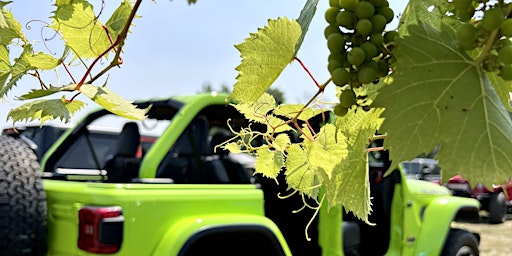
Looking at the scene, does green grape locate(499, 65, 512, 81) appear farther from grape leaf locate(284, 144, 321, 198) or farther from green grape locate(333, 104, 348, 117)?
grape leaf locate(284, 144, 321, 198)

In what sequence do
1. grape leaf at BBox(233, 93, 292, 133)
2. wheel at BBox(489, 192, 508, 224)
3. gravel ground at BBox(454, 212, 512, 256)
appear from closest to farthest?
1. grape leaf at BBox(233, 93, 292, 133)
2. gravel ground at BBox(454, 212, 512, 256)
3. wheel at BBox(489, 192, 508, 224)

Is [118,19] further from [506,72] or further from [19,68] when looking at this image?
[506,72]

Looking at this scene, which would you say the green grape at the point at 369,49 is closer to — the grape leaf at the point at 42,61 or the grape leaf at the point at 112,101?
the grape leaf at the point at 112,101

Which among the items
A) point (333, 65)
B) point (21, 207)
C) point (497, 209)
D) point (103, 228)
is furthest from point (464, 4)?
point (497, 209)

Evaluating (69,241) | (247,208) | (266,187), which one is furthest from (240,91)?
(266,187)

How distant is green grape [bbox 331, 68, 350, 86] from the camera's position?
1.55 feet

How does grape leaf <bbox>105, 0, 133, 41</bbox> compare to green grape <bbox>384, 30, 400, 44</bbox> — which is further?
grape leaf <bbox>105, 0, 133, 41</bbox>

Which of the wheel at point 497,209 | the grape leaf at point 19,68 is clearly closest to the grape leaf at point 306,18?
the grape leaf at point 19,68

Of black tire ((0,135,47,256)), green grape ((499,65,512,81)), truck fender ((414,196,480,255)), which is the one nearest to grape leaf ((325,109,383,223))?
green grape ((499,65,512,81))

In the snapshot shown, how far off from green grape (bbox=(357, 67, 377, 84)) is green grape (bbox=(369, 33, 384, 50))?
0.07 feet

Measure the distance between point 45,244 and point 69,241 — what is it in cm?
16

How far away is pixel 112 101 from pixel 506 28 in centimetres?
38

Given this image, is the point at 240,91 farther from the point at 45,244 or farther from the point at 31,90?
the point at 45,244

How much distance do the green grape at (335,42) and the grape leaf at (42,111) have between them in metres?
0.30
